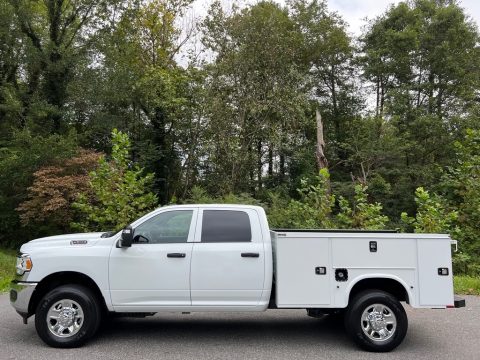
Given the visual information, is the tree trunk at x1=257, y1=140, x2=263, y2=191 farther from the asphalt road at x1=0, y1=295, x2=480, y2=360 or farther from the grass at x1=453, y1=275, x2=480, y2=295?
the asphalt road at x1=0, y1=295, x2=480, y2=360

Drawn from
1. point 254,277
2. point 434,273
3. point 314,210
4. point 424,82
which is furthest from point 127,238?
point 424,82

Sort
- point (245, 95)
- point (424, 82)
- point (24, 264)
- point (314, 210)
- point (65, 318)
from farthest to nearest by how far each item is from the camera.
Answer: point (424, 82) → point (245, 95) → point (314, 210) → point (24, 264) → point (65, 318)

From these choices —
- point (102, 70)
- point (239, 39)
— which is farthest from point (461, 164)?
Answer: point (102, 70)

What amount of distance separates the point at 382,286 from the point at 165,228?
10.7 feet

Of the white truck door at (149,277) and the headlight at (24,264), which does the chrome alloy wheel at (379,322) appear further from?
the headlight at (24,264)

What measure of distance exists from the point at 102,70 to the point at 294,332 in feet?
66.7

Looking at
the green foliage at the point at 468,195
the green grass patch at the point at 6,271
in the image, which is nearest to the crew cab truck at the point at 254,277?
the green grass patch at the point at 6,271

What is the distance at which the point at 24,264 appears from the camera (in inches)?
256

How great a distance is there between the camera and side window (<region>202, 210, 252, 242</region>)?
664 centimetres

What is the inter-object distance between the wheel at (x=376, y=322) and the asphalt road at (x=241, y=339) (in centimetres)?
16

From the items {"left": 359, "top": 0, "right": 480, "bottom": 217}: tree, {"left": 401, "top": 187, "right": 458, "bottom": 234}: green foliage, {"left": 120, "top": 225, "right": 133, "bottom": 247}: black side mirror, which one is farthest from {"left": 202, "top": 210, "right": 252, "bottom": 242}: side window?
{"left": 359, "top": 0, "right": 480, "bottom": 217}: tree

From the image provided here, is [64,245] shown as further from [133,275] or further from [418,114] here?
[418,114]

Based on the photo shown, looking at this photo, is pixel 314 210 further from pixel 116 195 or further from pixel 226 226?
pixel 226 226

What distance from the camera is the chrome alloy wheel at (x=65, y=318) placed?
20.9 feet
